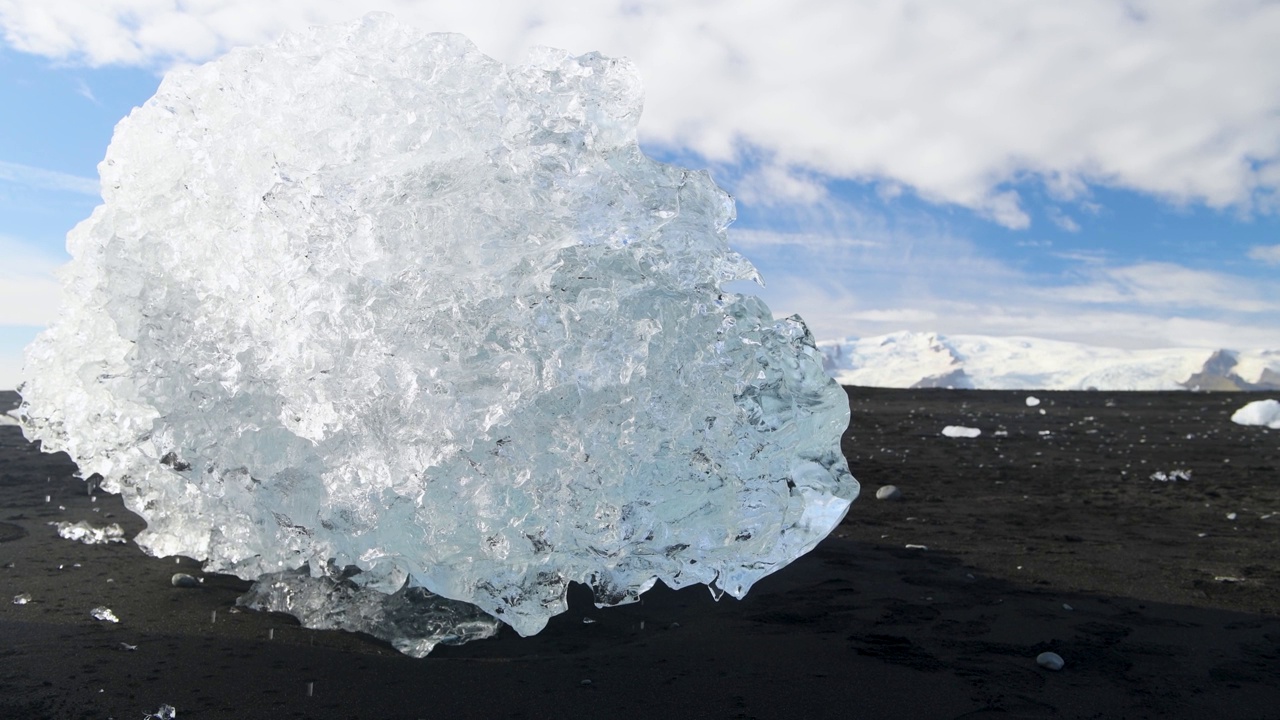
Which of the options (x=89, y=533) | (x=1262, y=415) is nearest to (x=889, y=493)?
(x=89, y=533)

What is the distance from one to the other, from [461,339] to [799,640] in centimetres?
196

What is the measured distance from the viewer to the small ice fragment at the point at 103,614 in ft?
13.0

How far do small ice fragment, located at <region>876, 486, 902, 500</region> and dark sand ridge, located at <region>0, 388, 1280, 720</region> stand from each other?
0.57 meters

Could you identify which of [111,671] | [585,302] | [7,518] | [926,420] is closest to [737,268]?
[585,302]

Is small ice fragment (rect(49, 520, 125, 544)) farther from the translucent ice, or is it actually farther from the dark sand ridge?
the translucent ice

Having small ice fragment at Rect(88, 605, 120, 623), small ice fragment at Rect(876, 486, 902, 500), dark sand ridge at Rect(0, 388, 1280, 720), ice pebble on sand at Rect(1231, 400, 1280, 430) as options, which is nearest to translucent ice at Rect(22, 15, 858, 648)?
dark sand ridge at Rect(0, 388, 1280, 720)

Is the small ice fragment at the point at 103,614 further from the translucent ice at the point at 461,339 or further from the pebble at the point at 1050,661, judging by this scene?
the pebble at the point at 1050,661

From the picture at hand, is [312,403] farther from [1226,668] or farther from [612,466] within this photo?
[1226,668]

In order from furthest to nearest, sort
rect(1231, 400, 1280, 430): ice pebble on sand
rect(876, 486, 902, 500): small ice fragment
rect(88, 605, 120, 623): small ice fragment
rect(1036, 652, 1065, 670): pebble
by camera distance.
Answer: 1. rect(1231, 400, 1280, 430): ice pebble on sand
2. rect(876, 486, 902, 500): small ice fragment
3. rect(88, 605, 120, 623): small ice fragment
4. rect(1036, 652, 1065, 670): pebble

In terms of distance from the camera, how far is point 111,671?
333cm

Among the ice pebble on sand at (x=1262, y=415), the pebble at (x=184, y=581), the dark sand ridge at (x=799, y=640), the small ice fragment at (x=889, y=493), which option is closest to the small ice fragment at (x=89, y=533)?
the dark sand ridge at (x=799, y=640)

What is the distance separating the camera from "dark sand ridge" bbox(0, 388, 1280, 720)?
3170mm

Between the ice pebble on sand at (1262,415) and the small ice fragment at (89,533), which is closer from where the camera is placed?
the small ice fragment at (89,533)

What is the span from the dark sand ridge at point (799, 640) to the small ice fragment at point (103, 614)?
49 mm
